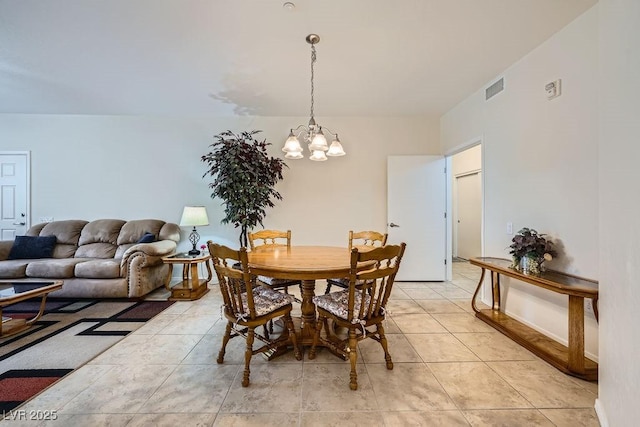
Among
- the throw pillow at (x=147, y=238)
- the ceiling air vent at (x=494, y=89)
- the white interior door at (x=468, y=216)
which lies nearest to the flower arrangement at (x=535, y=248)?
the ceiling air vent at (x=494, y=89)

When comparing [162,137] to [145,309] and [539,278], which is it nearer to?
[145,309]

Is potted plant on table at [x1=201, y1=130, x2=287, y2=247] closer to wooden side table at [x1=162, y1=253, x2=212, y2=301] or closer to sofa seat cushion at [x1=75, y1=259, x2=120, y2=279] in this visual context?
wooden side table at [x1=162, y1=253, x2=212, y2=301]

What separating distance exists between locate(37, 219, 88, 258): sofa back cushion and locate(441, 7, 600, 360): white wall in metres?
5.55

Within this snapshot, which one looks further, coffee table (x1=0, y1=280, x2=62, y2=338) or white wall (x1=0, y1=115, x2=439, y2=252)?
white wall (x1=0, y1=115, x2=439, y2=252)

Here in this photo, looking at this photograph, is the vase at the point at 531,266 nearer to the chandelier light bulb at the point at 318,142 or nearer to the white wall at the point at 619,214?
the white wall at the point at 619,214

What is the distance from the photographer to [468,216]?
573cm

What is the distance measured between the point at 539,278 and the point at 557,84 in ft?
5.28

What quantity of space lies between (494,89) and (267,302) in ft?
10.7

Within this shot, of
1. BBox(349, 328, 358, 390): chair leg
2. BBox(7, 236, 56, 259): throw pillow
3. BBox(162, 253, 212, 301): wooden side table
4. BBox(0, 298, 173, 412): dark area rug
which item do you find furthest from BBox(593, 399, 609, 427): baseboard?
BBox(7, 236, 56, 259): throw pillow

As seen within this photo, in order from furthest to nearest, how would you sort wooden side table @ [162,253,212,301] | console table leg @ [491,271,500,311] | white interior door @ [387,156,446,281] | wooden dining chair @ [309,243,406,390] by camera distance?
white interior door @ [387,156,446,281]
wooden side table @ [162,253,212,301]
console table leg @ [491,271,500,311]
wooden dining chair @ [309,243,406,390]

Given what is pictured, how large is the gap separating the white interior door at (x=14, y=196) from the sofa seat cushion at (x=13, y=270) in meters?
1.34

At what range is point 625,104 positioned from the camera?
122cm

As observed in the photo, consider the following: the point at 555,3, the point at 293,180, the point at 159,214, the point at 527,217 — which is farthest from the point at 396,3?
the point at 159,214

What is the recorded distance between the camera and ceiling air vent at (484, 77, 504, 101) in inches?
108
